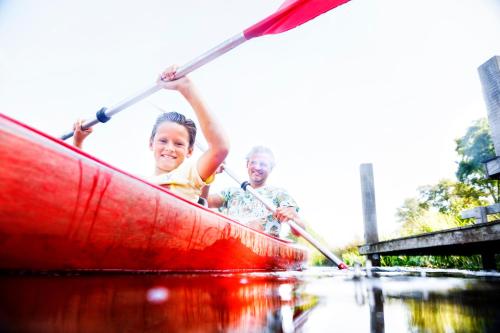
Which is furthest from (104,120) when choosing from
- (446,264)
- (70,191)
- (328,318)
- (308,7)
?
(446,264)

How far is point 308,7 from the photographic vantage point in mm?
2086

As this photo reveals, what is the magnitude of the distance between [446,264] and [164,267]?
780 centimetres

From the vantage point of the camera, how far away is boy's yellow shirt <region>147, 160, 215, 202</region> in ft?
6.16

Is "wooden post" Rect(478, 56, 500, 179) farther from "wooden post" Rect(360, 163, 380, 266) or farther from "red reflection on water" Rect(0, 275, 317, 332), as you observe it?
"red reflection on water" Rect(0, 275, 317, 332)

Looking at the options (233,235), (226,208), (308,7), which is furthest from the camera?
(226,208)

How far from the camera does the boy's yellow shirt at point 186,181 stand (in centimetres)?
188

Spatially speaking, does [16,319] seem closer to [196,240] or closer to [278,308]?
[278,308]

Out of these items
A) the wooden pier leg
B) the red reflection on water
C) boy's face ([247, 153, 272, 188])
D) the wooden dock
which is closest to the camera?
the red reflection on water

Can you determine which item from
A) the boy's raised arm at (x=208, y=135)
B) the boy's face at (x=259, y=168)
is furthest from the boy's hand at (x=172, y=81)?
the boy's face at (x=259, y=168)

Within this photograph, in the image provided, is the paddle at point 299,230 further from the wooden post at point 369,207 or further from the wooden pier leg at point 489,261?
the wooden pier leg at point 489,261

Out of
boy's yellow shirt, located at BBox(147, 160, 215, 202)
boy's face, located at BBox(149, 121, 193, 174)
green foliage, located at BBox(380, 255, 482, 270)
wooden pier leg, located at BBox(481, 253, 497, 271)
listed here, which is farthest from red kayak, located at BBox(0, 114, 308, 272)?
green foliage, located at BBox(380, 255, 482, 270)

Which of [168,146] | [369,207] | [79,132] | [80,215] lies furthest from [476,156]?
[80,215]

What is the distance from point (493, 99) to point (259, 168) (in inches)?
107

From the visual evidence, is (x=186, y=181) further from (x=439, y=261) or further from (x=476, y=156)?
A: (x=476, y=156)
